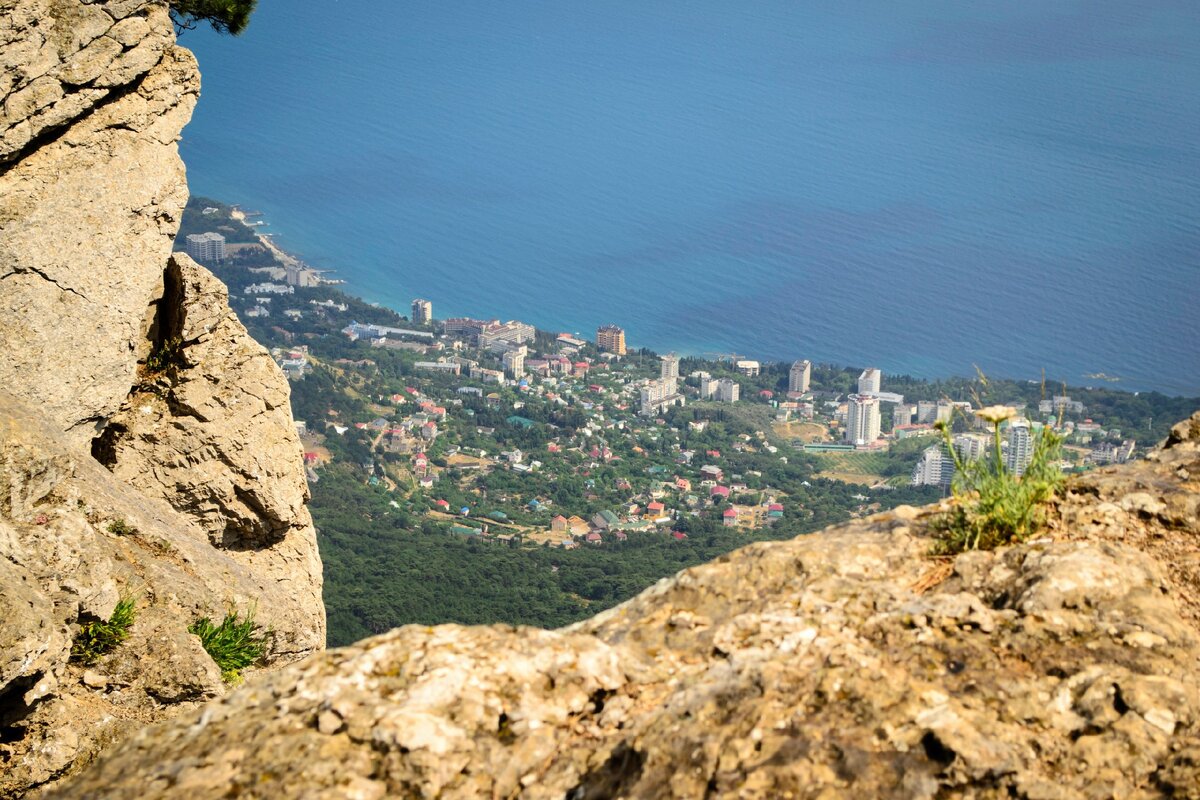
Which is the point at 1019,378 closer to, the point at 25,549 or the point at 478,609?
the point at 478,609

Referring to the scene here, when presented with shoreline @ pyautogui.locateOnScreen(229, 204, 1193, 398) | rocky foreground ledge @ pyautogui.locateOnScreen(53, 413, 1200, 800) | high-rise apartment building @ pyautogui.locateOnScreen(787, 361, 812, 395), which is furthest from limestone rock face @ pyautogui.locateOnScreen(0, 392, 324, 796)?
high-rise apartment building @ pyautogui.locateOnScreen(787, 361, 812, 395)

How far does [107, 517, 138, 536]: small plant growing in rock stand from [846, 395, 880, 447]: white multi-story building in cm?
3828

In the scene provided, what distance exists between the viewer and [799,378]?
5128 centimetres

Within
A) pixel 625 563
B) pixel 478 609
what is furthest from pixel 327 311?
pixel 478 609

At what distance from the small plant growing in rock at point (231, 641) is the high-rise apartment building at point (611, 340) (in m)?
49.0

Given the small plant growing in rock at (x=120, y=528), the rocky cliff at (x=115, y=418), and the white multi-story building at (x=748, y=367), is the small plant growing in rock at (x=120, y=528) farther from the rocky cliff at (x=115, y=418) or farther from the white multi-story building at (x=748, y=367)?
the white multi-story building at (x=748, y=367)

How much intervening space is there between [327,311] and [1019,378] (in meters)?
31.4

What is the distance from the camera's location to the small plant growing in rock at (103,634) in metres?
6.20

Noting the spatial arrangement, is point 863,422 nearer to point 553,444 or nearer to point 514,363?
point 553,444

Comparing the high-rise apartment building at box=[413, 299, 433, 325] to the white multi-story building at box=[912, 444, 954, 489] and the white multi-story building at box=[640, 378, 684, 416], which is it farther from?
the white multi-story building at box=[912, 444, 954, 489]

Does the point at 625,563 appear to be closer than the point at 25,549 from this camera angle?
No

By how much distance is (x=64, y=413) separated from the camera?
27.2 ft

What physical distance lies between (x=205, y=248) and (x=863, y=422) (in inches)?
1334

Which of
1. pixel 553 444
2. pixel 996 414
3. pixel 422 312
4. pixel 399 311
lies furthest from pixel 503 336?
pixel 996 414
